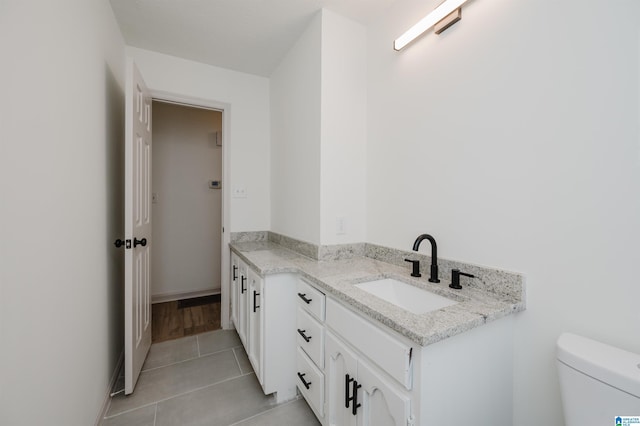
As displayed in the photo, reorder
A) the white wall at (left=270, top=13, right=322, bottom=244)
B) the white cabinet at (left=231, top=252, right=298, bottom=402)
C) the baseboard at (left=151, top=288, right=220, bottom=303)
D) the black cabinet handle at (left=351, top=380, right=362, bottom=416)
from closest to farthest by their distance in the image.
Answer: the black cabinet handle at (left=351, top=380, right=362, bottom=416) < the white cabinet at (left=231, top=252, right=298, bottom=402) < the white wall at (left=270, top=13, right=322, bottom=244) < the baseboard at (left=151, top=288, right=220, bottom=303)

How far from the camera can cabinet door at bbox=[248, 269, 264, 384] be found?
5.17ft

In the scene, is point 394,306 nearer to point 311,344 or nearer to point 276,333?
point 311,344

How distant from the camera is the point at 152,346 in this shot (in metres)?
2.19

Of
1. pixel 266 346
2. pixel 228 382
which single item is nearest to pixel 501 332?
pixel 266 346

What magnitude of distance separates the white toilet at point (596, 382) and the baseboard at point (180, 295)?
3.49 metres

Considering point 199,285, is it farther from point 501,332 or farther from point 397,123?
point 501,332

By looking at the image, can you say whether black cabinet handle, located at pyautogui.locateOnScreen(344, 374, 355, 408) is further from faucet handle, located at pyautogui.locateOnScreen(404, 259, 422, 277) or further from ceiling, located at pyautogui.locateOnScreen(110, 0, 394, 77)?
ceiling, located at pyautogui.locateOnScreen(110, 0, 394, 77)

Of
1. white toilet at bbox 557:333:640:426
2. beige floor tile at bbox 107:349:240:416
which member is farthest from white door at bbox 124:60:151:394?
white toilet at bbox 557:333:640:426

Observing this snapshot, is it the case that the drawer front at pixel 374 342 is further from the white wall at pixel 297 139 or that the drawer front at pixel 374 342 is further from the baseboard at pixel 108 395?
the baseboard at pixel 108 395

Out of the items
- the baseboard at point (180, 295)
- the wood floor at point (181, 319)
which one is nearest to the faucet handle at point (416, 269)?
the wood floor at point (181, 319)

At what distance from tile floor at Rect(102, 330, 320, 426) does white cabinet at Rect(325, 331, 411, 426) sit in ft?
1.32

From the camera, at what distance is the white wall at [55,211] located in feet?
2.47

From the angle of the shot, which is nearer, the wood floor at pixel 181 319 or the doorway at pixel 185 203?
the wood floor at pixel 181 319

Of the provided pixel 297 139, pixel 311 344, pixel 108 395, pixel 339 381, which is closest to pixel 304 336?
pixel 311 344
